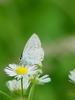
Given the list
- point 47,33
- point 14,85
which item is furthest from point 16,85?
point 47,33

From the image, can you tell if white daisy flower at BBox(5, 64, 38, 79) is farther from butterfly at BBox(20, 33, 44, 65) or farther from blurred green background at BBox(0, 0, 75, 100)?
blurred green background at BBox(0, 0, 75, 100)

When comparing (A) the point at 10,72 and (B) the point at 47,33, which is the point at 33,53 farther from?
(B) the point at 47,33

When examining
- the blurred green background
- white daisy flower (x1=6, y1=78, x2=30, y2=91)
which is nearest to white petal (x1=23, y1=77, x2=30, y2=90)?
white daisy flower (x1=6, y1=78, x2=30, y2=91)

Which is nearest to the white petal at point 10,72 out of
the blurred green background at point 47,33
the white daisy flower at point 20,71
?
the white daisy flower at point 20,71

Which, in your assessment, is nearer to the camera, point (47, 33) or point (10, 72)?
point (10, 72)

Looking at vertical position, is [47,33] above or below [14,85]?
above

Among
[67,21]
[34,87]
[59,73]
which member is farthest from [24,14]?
[34,87]
